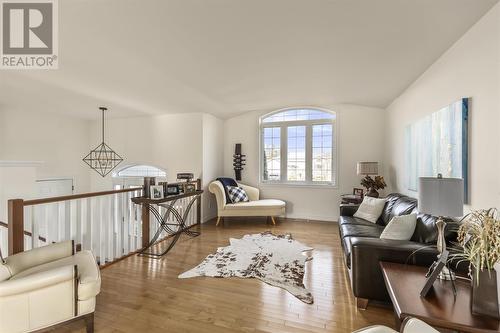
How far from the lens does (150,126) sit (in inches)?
220

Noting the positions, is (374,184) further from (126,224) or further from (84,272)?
(84,272)

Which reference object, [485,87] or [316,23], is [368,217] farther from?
[316,23]

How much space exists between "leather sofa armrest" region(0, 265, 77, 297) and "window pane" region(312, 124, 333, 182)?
4.65m

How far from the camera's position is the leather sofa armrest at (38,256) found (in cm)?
187

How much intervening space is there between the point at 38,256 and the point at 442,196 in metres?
3.21

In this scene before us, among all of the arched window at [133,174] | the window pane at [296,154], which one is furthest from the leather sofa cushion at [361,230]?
the arched window at [133,174]

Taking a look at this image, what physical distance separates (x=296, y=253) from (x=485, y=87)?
267 centimetres

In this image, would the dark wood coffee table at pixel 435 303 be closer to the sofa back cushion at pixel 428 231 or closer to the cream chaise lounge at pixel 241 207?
the sofa back cushion at pixel 428 231

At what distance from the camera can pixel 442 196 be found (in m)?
1.53

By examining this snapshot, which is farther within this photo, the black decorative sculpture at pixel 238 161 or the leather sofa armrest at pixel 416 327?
the black decorative sculpture at pixel 238 161

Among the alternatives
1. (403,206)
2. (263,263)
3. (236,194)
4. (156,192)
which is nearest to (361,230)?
(403,206)

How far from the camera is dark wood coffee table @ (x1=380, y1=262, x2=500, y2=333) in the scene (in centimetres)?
119

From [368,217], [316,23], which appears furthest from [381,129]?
[316,23]

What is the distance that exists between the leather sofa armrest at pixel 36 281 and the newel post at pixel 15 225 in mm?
648
